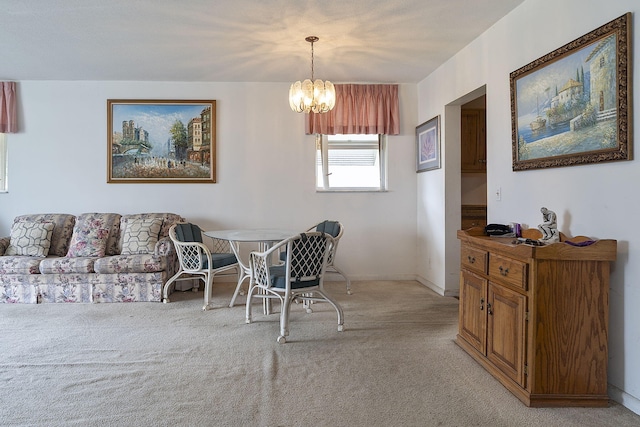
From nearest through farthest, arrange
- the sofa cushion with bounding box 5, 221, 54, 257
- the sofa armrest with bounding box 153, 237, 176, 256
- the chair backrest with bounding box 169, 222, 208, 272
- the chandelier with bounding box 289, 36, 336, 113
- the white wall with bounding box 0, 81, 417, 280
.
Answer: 1. the chandelier with bounding box 289, 36, 336, 113
2. the chair backrest with bounding box 169, 222, 208, 272
3. the sofa armrest with bounding box 153, 237, 176, 256
4. the sofa cushion with bounding box 5, 221, 54, 257
5. the white wall with bounding box 0, 81, 417, 280

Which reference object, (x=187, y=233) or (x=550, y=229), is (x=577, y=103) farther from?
(x=187, y=233)

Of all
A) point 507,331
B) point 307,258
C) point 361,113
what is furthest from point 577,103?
point 361,113

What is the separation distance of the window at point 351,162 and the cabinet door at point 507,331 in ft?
9.79

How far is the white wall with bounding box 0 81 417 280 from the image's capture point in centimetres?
501

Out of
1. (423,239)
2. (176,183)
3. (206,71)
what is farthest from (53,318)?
(423,239)

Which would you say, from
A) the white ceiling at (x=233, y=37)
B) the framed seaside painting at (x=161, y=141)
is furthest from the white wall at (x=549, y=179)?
the framed seaside painting at (x=161, y=141)

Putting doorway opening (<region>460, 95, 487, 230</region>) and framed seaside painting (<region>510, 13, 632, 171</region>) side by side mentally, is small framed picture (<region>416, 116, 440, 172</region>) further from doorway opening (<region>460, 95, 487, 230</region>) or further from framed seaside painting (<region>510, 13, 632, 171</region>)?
framed seaside painting (<region>510, 13, 632, 171</region>)

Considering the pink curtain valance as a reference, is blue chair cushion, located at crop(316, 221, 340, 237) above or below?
below

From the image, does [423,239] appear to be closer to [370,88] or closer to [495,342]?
[370,88]

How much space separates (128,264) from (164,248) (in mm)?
381

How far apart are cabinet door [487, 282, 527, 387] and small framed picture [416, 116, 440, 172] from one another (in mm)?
2385

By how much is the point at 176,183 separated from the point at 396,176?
2.84 m

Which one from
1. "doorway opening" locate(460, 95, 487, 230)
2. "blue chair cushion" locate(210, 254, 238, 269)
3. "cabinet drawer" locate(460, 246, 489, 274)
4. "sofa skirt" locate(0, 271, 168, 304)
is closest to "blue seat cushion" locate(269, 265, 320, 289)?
"blue chair cushion" locate(210, 254, 238, 269)

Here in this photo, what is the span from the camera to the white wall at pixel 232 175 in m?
5.01
